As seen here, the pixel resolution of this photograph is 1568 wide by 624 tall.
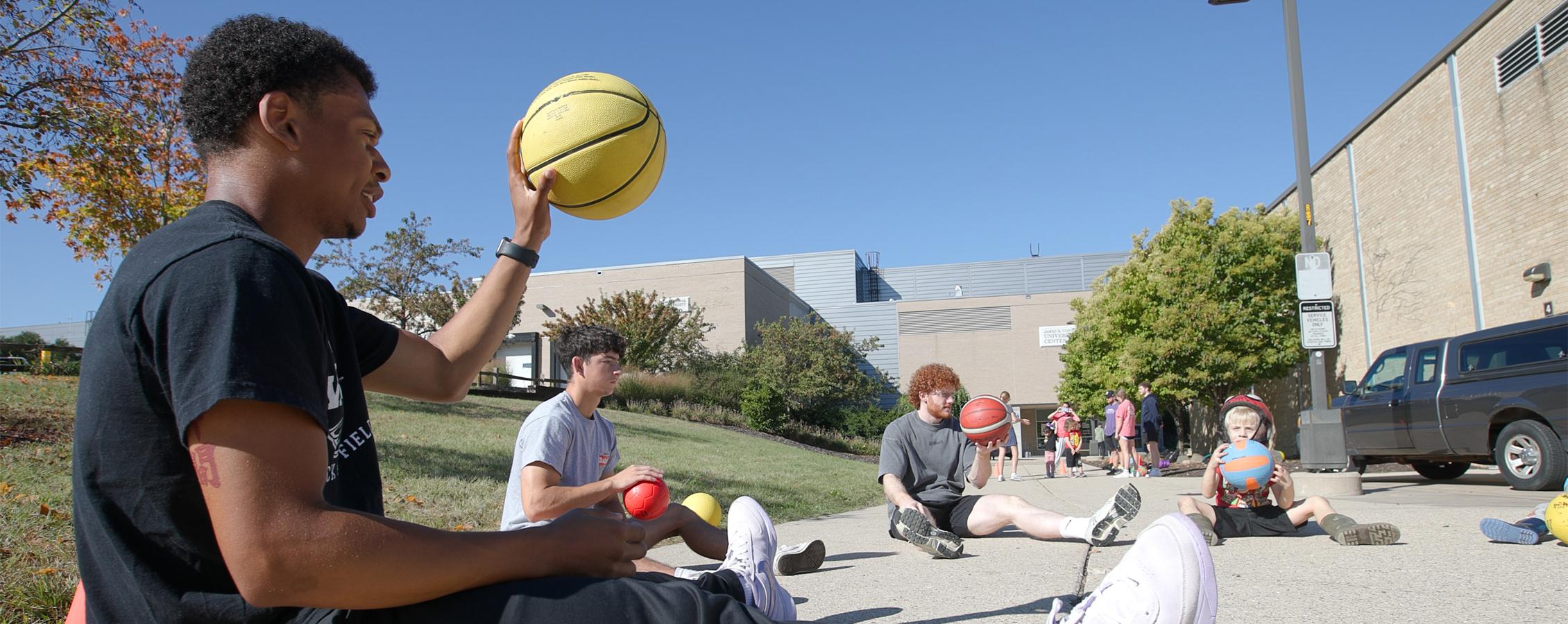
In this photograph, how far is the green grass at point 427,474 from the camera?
3.82m

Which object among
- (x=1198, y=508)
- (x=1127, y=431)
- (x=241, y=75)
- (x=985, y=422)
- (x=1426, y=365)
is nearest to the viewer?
(x=241, y=75)

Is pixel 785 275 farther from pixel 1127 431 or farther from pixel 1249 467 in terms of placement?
pixel 1249 467

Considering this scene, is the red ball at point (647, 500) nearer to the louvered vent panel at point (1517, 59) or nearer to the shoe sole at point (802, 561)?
the shoe sole at point (802, 561)

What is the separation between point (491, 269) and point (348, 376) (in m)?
0.62

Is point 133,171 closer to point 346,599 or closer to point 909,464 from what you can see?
point 909,464

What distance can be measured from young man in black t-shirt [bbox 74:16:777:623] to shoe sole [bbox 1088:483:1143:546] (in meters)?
3.87

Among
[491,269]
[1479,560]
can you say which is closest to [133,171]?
[491,269]

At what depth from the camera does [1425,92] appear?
16656 mm

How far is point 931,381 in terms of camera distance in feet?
19.8

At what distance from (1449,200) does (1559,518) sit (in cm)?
1470

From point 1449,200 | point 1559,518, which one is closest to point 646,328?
point 1449,200

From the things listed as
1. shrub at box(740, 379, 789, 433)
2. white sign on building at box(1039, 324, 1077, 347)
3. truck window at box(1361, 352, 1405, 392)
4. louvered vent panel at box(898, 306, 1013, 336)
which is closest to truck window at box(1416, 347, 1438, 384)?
truck window at box(1361, 352, 1405, 392)

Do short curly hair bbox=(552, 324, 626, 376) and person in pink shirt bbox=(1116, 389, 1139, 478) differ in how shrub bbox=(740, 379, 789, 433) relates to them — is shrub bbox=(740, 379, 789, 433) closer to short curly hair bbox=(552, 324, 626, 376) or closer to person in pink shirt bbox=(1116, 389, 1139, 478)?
person in pink shirt bbox=(1116, 389, 1139, 478)

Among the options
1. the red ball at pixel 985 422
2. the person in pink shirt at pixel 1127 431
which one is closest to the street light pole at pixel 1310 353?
the person in pink shirt at pixel 1127 431
